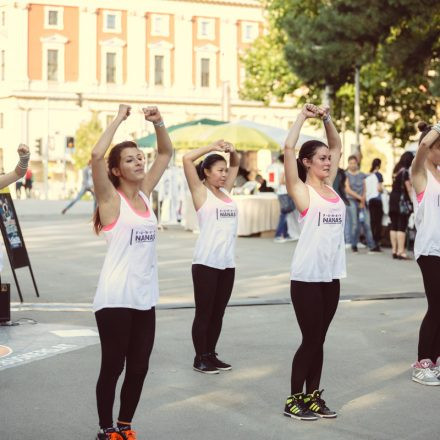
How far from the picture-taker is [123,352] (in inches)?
216

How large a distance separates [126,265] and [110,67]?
77.4 metres

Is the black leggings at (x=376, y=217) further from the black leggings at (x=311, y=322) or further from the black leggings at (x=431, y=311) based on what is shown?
the black leggings at (x=311, y=322)

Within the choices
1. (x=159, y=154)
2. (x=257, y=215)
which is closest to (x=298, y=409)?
A: (x=159, y=154)

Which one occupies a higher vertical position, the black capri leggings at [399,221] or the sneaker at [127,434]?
the sneaker at [127,434]

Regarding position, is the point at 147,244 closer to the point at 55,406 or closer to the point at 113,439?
the point at 113,439

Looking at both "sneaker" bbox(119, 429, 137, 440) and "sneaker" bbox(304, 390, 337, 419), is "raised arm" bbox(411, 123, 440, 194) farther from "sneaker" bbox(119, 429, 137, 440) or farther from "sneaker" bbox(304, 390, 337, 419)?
"sneaker" bbox(119, 429, 137, 440)

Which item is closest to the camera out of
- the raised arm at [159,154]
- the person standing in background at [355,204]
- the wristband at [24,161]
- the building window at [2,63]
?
the raised arm at [159,154]

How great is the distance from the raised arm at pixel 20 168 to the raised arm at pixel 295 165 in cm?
216

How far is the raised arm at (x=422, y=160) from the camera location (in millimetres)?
6965

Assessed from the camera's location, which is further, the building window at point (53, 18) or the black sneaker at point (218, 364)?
the building window at point (53, 18)

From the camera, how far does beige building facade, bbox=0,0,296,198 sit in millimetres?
76188

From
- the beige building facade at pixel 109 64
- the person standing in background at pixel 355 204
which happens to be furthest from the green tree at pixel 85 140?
the person standing in background at pixel 355 204

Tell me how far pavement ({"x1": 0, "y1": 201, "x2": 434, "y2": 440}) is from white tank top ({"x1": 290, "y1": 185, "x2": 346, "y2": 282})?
2.94 feet

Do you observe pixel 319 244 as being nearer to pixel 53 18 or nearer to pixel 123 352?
pixel 123 352
